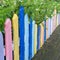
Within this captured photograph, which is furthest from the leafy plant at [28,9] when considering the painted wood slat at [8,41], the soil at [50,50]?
the soil at [50,50]

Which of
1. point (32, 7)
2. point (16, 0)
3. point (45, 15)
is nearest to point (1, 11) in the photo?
point (16, 0)

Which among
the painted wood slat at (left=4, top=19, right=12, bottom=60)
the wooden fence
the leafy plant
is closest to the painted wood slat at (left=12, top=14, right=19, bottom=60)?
the wooden fence

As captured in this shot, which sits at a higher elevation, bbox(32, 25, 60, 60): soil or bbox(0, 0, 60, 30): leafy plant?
bbox(0, 0, 60, 30): leafy plant

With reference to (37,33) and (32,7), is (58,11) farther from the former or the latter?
(32,7)

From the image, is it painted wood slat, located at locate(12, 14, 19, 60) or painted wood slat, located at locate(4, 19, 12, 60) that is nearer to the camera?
painted wood slat, located at locate(4, 19, 12, 60)

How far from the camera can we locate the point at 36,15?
4996 millimetres

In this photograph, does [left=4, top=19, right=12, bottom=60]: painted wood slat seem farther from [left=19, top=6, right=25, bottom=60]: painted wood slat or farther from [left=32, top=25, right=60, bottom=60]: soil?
[left=32, top=25, right=60, bottom=60]: soil

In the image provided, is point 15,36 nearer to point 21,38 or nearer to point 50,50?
point 21,38

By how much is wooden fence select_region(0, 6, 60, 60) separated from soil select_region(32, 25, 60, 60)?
0.37 ft

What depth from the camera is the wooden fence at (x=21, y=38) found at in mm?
3310

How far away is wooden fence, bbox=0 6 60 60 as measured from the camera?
3.31m

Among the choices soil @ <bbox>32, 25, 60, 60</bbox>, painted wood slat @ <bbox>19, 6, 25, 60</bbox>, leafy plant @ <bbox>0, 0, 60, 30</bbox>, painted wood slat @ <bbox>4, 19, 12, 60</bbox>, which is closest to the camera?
painted wood slat @ <bbox>4, 19, 12, 60</bbox>

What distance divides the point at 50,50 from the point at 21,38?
4.58 ft

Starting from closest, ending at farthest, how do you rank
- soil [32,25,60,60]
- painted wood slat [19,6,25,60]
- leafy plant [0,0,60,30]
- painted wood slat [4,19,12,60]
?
painted wood slat [4,19,12,60] < leafy plant [0,0,60,30] < painted wood slat [19,6,25,60] < soil [32,25,60,60]
